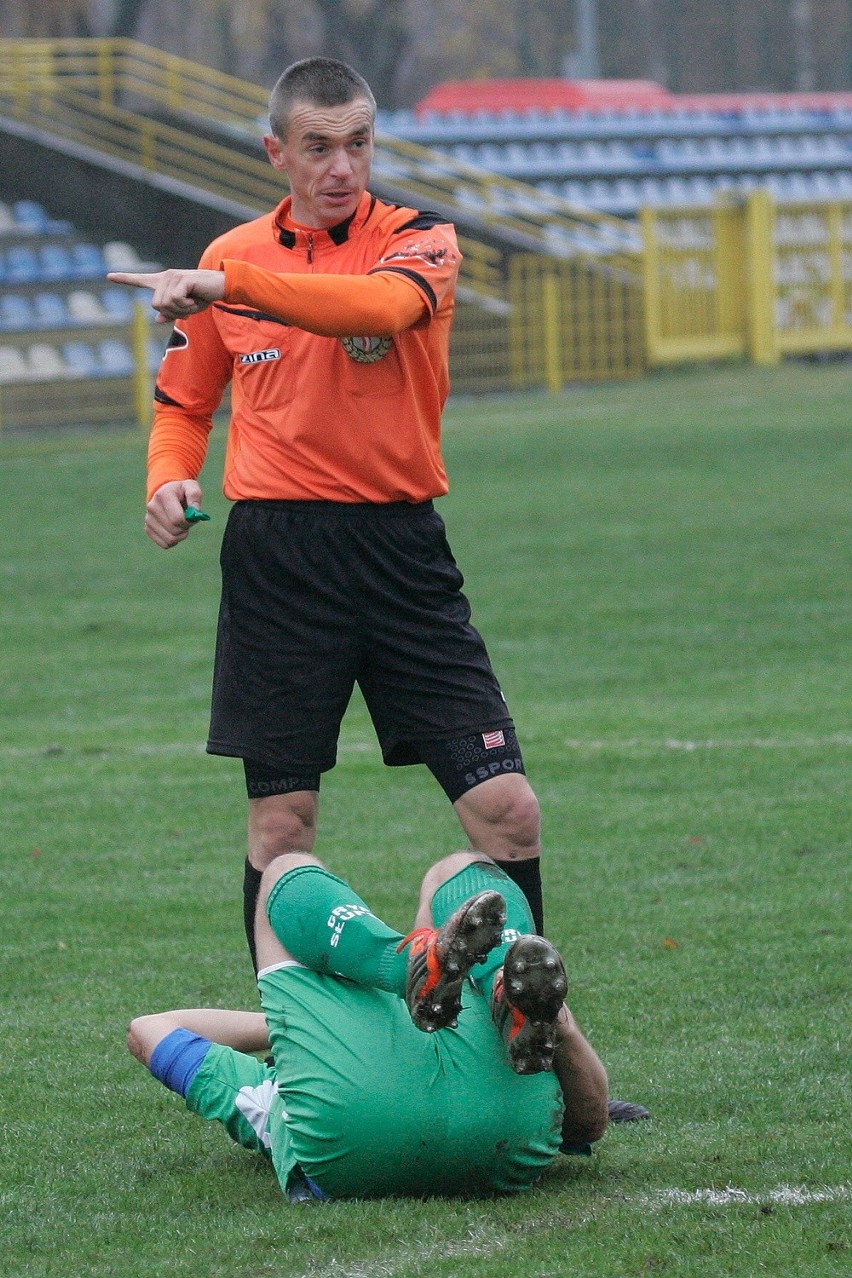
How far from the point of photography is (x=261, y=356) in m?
4.00

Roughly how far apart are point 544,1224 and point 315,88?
6.86 ft

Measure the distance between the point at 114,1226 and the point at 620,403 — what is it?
20077mm

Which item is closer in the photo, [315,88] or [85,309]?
[315,88]

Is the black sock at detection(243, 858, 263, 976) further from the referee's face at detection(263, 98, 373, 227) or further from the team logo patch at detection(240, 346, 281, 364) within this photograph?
the referee's face at detection(263, 98, 373, 227)

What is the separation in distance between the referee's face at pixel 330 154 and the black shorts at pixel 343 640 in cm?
58

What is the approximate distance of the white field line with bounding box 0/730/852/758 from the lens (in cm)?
738

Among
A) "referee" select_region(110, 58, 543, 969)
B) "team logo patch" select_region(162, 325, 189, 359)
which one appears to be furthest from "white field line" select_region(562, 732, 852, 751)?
"team logo patch" select_region(162, 325, 189, 359)

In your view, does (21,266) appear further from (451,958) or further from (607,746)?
(451,958)

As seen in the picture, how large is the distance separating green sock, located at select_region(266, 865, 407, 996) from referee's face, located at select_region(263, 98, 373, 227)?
4.26 ft

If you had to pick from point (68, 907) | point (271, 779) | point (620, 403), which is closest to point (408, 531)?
point (271, 779)

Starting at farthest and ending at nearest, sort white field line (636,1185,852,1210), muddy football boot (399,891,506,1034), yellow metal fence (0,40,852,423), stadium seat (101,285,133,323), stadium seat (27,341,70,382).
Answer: yellow metal fence (0,40,852,423), stadium seat (101,285,133,323), stadium seat (27,341,70,382), white field line (636,1185,852,1210), muddy football boot (399,891,506,1034)

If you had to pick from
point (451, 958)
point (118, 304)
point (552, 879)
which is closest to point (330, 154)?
point (451, 958)

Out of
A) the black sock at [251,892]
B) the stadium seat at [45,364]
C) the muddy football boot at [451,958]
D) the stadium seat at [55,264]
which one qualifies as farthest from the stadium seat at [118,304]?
the muddy football boot at [451,958]

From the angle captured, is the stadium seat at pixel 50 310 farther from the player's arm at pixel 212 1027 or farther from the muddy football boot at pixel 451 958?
the muddy football boot at pixel 451 958
